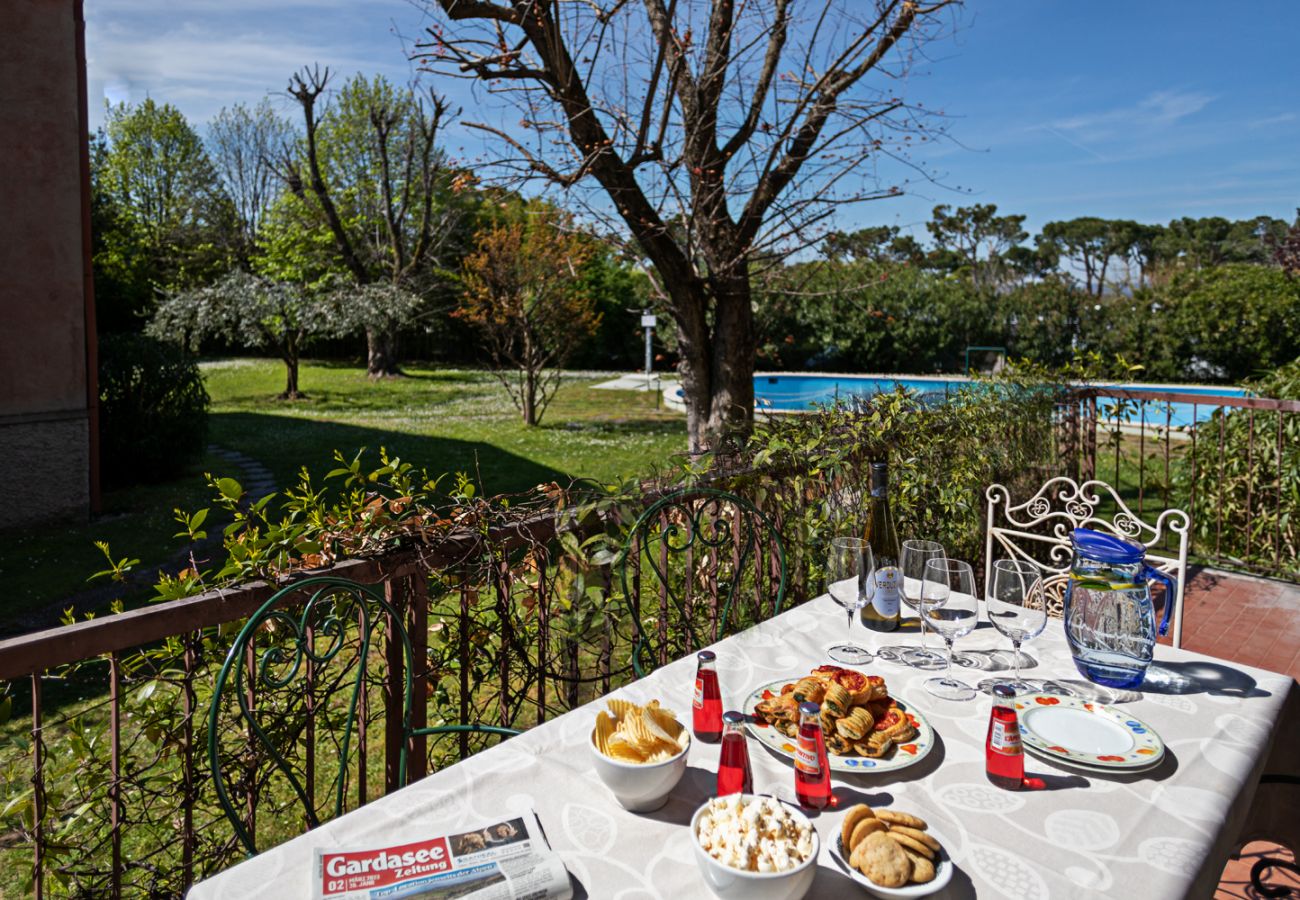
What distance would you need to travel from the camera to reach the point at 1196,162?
33312 millimetres

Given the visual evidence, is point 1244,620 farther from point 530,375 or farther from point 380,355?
point 380,355

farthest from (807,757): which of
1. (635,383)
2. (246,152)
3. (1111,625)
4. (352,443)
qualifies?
(246,152)

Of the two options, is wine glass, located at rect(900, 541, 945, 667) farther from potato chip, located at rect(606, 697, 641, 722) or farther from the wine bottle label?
potato chip, located at rect(606, 697, 641, 722)

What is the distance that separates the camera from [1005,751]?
45.9 inches

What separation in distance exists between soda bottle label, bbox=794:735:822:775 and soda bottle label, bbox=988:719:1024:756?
11.4 inches

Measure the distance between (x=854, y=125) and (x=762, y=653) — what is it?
4.07 meters

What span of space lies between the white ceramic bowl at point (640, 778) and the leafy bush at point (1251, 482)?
4.69 metres

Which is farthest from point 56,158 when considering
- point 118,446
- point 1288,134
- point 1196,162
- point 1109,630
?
point 1196,162

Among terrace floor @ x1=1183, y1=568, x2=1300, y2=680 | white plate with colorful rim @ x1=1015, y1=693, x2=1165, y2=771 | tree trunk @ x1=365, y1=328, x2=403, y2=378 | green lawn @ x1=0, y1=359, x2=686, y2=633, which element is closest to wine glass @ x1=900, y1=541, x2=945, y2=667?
white plate with colorful rim @ x1=1015, y1=693, x2=1165, y2=771

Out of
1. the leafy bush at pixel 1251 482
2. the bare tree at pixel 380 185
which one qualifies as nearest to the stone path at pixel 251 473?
the leafy bush at pixel 1251 482

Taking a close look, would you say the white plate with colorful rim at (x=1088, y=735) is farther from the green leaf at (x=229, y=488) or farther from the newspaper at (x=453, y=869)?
the green leaf at (x=229, y=488)

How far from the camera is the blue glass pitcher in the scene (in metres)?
1.50

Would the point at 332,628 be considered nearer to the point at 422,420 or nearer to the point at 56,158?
the point at 56,158

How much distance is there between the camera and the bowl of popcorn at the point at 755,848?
0.88 m
